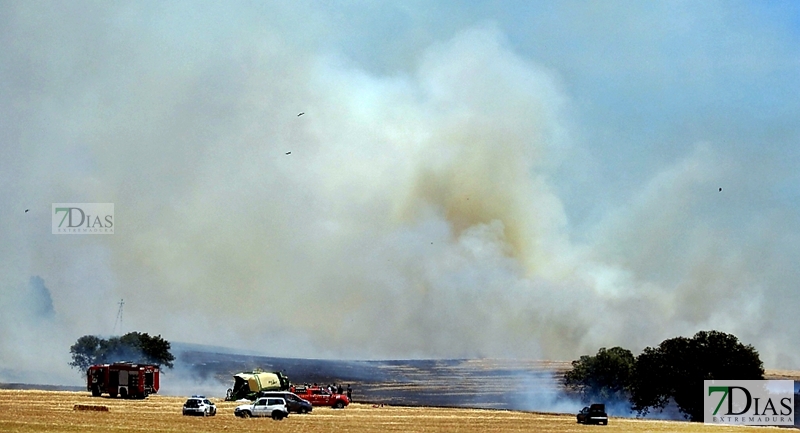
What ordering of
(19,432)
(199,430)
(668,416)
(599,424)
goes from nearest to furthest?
1. (19,432)
2. (199,430)
3. (599,424)
4. (668,416)

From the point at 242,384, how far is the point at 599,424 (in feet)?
172

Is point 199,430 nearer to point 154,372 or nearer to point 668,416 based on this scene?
point 154,372

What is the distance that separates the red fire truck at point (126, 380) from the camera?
471 feet

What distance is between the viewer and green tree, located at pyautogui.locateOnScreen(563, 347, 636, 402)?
19062 cm

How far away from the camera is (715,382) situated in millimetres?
160125

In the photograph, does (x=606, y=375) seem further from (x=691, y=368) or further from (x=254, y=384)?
(x=254, y=384)

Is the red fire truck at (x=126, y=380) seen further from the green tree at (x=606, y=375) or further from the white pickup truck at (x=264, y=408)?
the green tree at (x=606, y=375)

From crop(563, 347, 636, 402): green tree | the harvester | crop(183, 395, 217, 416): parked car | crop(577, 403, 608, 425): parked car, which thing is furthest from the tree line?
crop(183, 395, 217, 416): parked car

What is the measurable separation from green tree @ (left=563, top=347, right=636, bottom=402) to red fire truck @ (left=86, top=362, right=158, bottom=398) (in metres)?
84.6

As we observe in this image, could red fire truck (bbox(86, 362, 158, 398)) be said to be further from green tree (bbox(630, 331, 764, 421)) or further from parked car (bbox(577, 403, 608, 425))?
green tree (bbox(630, 331, 764, 421))

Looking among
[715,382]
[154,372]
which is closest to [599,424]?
[715,382]

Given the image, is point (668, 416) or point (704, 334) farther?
point (668, 416)

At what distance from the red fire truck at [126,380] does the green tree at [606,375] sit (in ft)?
277

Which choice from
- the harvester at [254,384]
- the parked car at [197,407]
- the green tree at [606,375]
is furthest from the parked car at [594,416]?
the green tree at [606,375]
